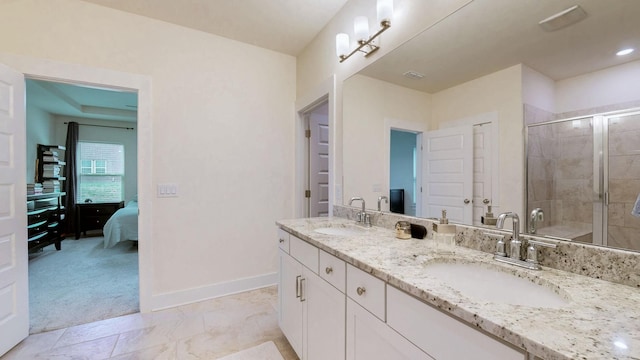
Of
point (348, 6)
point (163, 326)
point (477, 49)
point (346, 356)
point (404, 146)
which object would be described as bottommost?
point (163, 326)

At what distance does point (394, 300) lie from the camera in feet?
2.91

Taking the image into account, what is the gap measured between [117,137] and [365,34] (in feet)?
20.6

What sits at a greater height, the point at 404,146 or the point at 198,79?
the point at 198,79

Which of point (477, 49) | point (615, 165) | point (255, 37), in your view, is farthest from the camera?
point (255, 37)

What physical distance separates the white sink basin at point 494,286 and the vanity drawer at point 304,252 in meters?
0.61

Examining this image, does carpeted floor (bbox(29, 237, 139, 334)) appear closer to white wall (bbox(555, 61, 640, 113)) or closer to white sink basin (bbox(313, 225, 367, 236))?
white sink basin (bbox(313, 225, 367, 236))

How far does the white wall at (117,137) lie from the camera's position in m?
5.43

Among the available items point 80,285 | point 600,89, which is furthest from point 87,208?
point 600,89

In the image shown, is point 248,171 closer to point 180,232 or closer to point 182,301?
point 180,232

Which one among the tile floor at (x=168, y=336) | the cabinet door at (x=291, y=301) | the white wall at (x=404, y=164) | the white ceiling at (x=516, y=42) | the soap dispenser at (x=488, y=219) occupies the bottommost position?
the tile floor at (x=168, y=336)

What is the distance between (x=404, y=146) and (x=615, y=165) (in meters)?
0.96

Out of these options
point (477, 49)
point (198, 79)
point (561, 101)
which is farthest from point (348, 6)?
point (561, 101)

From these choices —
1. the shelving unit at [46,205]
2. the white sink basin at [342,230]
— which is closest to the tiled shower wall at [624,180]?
the white sink basin at [342,230]

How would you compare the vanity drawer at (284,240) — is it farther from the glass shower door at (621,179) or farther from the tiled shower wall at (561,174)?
the glass shower door at (621,179)
